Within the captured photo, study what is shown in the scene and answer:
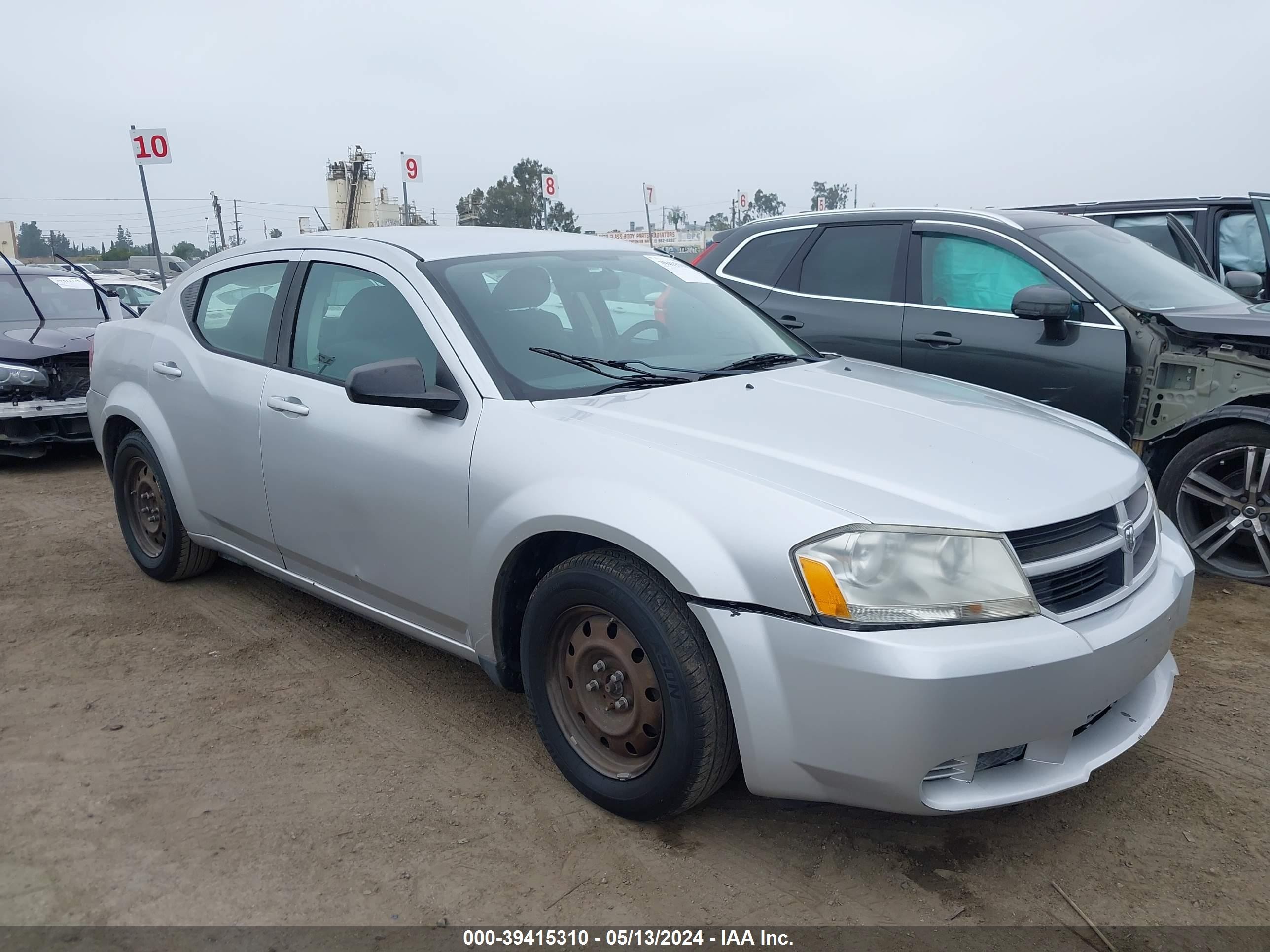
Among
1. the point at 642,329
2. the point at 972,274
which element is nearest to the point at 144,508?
the point at 642,329

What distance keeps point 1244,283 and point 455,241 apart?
4.95 m

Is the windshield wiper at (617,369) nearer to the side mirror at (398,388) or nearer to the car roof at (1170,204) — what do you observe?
the side mirror at (398,388)

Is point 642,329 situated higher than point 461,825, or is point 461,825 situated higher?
point 642,329

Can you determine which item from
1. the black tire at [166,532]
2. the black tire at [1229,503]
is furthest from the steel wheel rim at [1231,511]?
the black tire at [166,532]

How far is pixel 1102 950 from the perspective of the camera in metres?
2.26

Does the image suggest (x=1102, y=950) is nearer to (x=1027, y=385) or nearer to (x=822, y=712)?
(x=822, y=712)

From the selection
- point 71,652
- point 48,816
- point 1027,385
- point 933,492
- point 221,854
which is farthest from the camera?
point 1027,385

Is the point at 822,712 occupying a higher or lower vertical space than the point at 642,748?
higher

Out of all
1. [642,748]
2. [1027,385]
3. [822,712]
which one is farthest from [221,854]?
[1027,385]

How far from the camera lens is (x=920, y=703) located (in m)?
2.21

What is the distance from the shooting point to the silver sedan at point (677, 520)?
2.31 meters

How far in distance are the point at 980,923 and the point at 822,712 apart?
645mm

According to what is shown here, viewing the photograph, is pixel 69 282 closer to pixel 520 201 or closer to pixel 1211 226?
pixel 1211 226

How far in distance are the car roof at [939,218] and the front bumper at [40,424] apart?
5288mm
